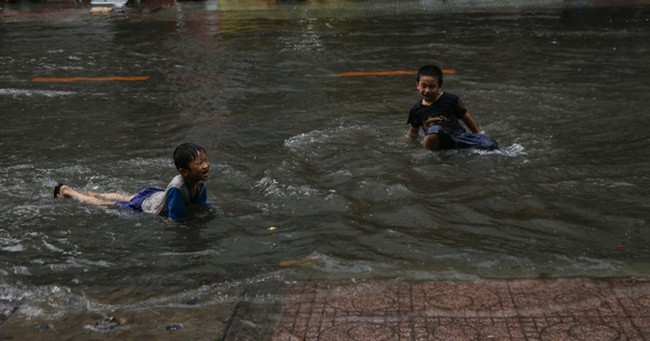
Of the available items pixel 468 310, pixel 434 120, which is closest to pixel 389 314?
pixel 468 310

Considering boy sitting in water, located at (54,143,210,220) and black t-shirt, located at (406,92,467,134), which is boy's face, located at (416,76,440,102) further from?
boy sitting in water, located at (54,143,210,220)

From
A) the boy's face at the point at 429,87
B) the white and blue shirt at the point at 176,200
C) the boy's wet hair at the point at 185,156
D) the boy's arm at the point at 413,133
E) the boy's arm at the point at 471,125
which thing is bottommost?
the white and blue shirt at the point at 176,200

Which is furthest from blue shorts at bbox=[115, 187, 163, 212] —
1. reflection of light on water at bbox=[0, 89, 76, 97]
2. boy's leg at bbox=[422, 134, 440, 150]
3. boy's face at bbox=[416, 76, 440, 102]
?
reflection of light on water at bbox=[0, 89, 76, 97]

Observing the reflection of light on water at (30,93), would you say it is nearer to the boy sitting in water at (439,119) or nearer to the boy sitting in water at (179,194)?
the boy sitting in water at (179,194)

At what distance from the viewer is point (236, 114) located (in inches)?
365

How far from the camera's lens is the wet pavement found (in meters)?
4.04

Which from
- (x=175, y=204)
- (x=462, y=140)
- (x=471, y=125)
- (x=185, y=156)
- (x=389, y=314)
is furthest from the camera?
(x=471, y=125)

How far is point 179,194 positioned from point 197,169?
0.23m

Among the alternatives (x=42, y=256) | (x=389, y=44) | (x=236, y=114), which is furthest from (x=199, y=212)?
(x=389, y=44)

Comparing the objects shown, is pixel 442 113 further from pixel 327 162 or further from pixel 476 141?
pixel 327 162

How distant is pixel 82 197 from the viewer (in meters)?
6.47

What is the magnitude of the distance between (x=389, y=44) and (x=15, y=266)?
360 inches

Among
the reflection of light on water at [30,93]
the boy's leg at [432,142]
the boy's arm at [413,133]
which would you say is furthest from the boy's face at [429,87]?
the reflection of light on water at [30,93]

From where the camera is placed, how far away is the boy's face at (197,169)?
19.2 ft
